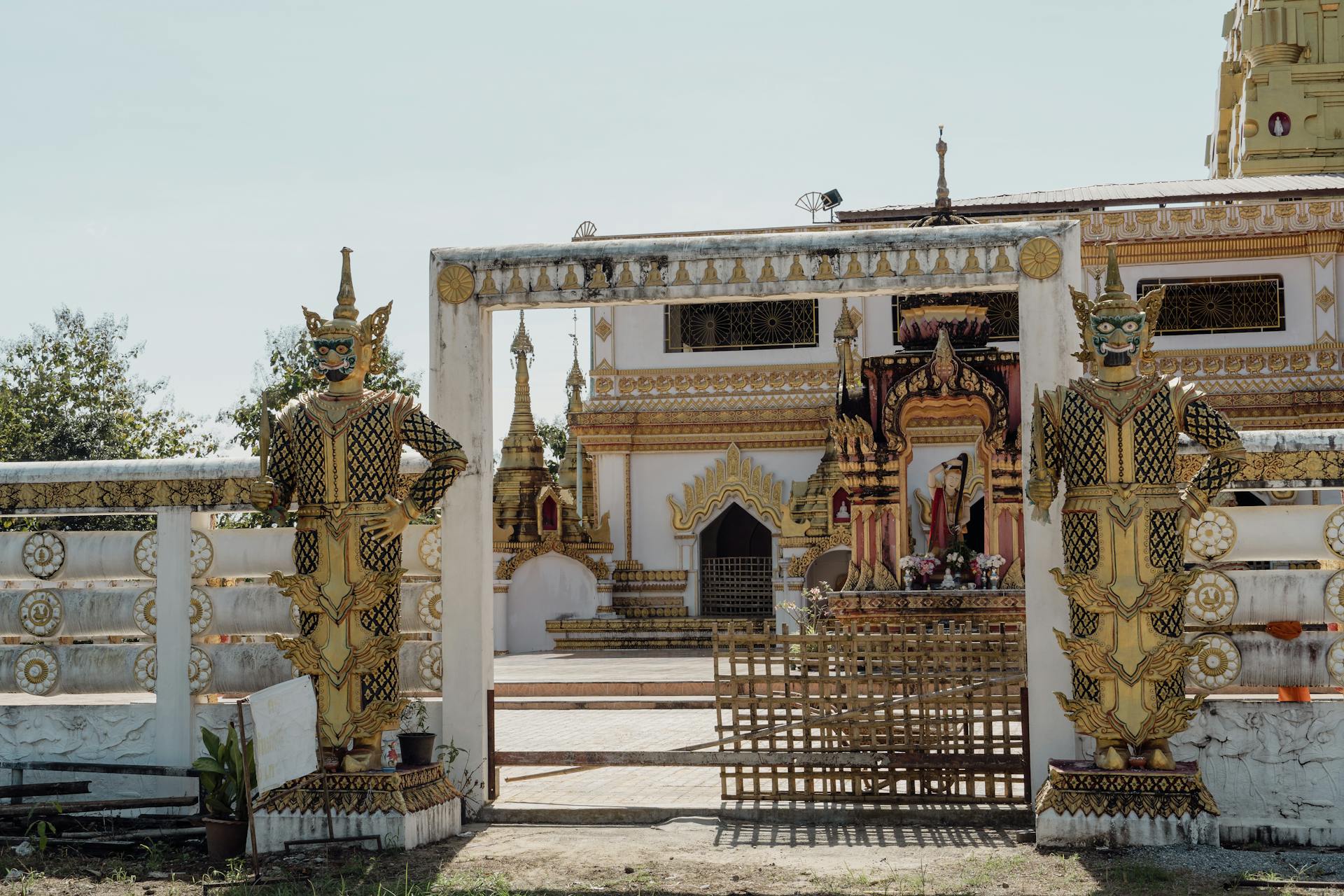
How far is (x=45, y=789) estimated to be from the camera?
773cm

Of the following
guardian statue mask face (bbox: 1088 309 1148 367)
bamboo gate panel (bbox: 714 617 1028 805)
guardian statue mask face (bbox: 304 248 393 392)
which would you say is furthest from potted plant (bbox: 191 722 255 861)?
guardian statue mask face (bbox: 1088 309 1148 367)

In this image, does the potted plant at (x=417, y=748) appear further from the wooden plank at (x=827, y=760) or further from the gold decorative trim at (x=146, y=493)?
the gold decorative trim at (x=146, y=493)

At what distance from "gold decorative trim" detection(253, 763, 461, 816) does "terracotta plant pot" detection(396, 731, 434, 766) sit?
0.70 feet

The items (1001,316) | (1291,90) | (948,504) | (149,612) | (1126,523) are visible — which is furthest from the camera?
(1291,90)

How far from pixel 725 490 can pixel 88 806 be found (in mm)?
17756

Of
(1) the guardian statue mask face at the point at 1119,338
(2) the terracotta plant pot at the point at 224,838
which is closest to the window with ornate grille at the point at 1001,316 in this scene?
(1) the guardian statue mask face at the point at 1119,338

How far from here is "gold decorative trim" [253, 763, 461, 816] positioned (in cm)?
711

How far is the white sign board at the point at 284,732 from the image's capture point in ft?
21.2

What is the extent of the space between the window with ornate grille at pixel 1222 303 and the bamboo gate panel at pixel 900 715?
1679cm

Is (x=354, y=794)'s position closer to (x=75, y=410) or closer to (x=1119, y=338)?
(x=1119, y=338)

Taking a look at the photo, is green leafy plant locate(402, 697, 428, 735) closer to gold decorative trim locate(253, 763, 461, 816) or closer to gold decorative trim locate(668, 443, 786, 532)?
gold decorative trim locate(253, 763, 461, 816)

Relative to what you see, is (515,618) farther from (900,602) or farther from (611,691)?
(900,602)

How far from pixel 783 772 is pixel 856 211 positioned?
17848 millimetres

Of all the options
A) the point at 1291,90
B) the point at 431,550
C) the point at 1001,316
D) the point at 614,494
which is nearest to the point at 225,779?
the point at 431,550
